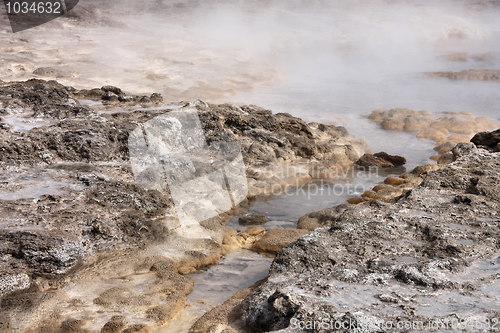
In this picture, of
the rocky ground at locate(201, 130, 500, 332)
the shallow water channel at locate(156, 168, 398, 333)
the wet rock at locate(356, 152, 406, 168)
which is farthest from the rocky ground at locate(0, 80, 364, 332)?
the rocky ground at locate(201, 130, 500, 332)

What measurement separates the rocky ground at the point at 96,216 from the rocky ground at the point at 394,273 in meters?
0.71

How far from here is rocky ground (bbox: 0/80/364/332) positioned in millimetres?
3295

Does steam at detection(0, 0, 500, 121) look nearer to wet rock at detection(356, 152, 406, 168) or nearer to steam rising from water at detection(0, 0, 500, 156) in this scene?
steam rising from water at detection(0, 0, 500, 156)

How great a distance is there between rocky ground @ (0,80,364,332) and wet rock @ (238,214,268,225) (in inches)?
7.6

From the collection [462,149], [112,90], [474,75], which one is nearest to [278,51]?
[474,75]

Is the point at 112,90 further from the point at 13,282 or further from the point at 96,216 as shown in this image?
the point at 13,282

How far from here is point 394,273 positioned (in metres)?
3.02

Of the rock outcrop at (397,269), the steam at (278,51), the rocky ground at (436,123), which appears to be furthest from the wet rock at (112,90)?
the rocky ground at (436,123)

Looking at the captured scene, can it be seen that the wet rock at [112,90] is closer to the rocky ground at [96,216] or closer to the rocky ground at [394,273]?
the rocky ground at [96,216]

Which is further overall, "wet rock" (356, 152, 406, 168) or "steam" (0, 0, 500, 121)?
"steam" (0, 0, 500, 121)

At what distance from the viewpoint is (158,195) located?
4.70 meters

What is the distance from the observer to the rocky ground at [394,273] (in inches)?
100

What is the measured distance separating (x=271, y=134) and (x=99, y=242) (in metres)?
3.30

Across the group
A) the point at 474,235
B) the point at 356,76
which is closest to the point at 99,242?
the point at 474,235
